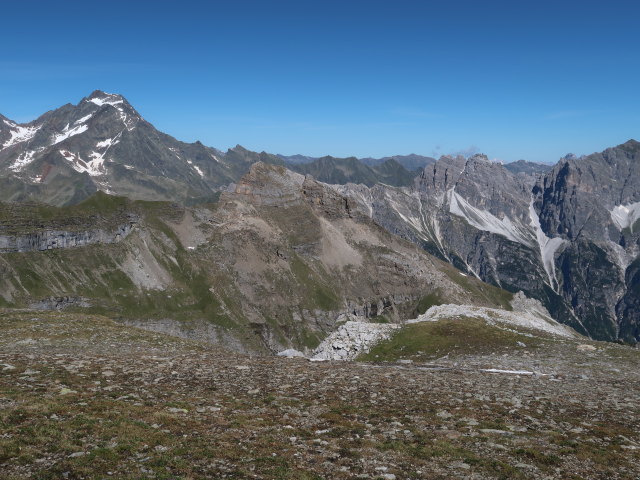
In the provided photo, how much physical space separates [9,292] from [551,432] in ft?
744

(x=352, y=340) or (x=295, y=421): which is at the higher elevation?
(x=295, y=421)

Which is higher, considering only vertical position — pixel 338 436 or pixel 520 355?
pixel 338 436

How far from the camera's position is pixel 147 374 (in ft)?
98.5

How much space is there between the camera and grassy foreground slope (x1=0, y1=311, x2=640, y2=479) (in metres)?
17.0

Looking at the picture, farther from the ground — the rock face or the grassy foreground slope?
the grassy foreground slope

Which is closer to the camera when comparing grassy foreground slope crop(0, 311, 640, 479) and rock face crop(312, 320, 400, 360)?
grassy foreground slope crop(0, 311, 640, 479)

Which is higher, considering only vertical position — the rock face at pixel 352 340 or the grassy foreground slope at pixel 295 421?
the grassy foreground slope at pixel 295 421

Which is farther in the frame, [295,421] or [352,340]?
[352,340]

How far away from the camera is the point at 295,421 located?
22.2 metres

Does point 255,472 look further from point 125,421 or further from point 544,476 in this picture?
point 544,476

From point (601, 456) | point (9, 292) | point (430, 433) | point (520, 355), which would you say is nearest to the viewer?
point (601, 456)

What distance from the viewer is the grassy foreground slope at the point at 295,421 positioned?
17.0 metres

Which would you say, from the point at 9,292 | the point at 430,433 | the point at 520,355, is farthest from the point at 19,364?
the point at 9,292

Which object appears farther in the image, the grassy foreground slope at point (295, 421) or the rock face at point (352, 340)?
the rock face at point (352, 340)
